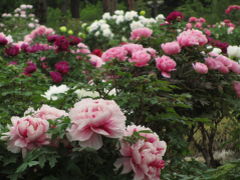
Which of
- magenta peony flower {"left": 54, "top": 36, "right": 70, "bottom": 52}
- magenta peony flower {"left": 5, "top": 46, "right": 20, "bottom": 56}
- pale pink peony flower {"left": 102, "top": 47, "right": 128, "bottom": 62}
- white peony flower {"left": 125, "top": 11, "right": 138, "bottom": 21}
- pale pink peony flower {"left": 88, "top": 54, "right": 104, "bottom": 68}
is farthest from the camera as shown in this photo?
white peony flower {"left": 125, "top": 11, "right": 138, "bottom": 21}

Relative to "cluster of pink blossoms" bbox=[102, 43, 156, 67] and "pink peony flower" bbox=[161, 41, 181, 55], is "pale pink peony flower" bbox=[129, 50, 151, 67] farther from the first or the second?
"pink peony flower" bbox=[161, 41, 181, 55]

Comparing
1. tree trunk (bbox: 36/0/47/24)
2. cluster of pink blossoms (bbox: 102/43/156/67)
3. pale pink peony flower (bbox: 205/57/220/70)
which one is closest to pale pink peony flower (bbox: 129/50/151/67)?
cluster of pink blossoms (bbox: 102/43/156/67)

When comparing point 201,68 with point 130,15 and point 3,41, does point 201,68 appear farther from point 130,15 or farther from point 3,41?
point 130,15

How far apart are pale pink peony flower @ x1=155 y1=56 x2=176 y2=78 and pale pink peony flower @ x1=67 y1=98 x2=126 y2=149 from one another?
5.33ft

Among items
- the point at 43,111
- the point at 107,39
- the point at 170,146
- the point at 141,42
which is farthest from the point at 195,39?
the point at 107,39

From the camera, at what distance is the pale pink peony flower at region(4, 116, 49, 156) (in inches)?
68.8

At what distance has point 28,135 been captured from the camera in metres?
1.75

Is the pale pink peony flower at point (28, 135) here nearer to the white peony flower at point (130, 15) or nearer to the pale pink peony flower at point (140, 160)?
the pale pink peony flower at point (140, 160)

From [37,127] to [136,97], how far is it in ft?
3.19

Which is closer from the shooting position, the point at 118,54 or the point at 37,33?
the point at 118,54

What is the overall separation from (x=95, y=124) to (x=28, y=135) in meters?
0.28

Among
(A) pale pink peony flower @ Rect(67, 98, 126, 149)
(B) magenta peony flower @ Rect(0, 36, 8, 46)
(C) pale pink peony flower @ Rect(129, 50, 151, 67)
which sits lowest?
(B) magenta peony flower @ Rect(0, 36, 8, 46)

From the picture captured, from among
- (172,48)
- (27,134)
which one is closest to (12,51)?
(172,48)

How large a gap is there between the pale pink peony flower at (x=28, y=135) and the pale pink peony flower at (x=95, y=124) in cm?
12
